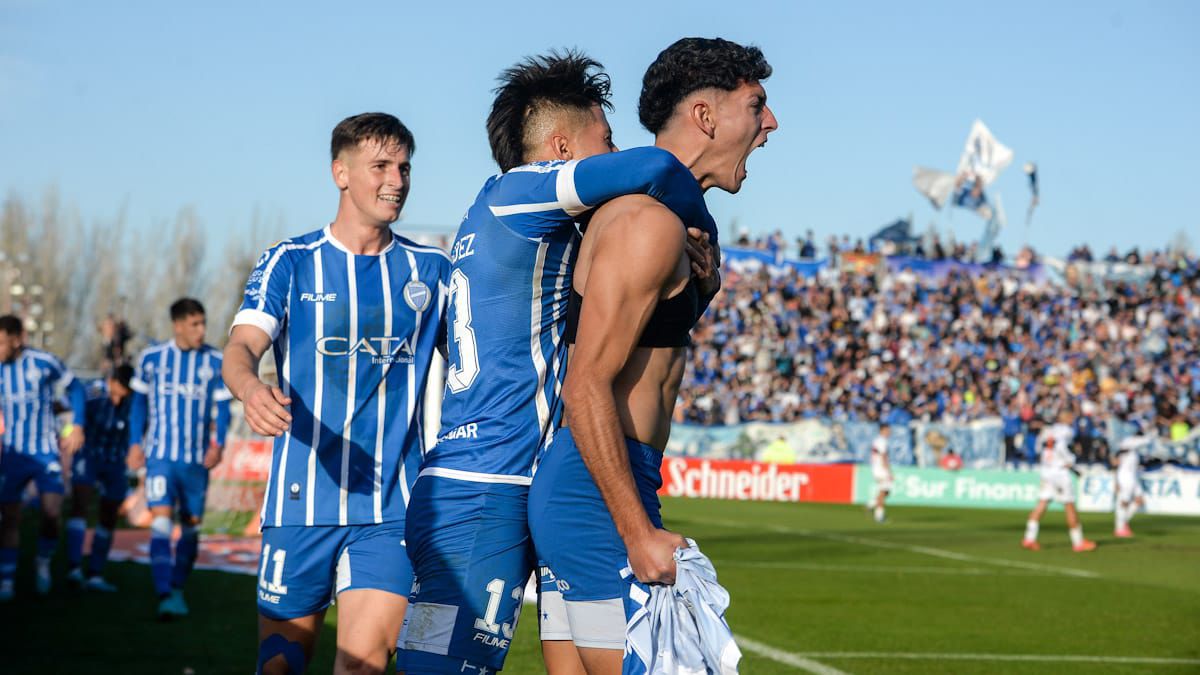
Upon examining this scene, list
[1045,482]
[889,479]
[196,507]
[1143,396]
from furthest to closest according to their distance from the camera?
[1143,396]
[889,479]
[1045,482]
[196,507]

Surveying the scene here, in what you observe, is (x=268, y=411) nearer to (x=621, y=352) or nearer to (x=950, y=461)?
(x=621, y=352)

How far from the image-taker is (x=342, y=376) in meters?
5.05

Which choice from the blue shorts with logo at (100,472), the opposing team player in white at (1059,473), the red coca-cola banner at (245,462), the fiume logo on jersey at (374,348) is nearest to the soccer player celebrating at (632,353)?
the fiume logo on jersey at (374,348)

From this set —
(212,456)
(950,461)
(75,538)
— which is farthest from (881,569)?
(950,461)

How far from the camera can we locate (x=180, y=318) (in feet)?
37.2

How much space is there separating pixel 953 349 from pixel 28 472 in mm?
32007

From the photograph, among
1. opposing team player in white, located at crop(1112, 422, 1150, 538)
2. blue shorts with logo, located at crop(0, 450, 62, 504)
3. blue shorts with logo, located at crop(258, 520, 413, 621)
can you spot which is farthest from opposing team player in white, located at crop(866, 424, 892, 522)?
blue shorts with logo, located at crop(258, 520, 413, 621)

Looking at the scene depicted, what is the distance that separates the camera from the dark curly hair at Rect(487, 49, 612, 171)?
422 centimetres

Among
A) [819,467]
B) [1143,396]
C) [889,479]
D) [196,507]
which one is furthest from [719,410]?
[196,507]

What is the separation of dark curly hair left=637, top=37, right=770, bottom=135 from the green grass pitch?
552 centimetres

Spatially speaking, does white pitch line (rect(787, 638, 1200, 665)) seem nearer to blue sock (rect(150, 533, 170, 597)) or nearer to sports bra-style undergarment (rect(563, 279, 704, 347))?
blue sock (rect(150, 533, 170, 597))

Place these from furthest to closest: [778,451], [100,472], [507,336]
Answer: [778,451] → [100,472] → [507,336]

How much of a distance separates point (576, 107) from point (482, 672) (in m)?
1.70

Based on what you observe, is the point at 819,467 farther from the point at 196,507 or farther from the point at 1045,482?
the point at 196,507
